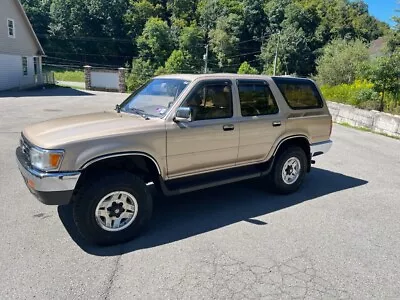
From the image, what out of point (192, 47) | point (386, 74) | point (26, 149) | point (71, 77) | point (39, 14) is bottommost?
point (26, 149)

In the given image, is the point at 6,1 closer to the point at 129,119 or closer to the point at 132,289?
the point at 129,119

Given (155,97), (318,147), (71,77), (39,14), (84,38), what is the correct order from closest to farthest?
(155,97)
(318,147)
(71,77)
(39,14)
(84,38)

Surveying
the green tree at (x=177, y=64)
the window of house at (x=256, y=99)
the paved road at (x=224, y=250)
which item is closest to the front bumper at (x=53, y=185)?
the paved road at (x=224, y=250)

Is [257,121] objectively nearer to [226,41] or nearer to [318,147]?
[318,147]

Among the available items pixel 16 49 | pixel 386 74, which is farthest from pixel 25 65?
pixel 386 74

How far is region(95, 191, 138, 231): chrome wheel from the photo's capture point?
3.46 metres

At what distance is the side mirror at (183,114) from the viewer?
366 cm

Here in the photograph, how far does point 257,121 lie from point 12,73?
25.0 m

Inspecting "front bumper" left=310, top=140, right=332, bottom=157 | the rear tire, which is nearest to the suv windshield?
the rear tire

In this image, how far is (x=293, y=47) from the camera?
6194cm

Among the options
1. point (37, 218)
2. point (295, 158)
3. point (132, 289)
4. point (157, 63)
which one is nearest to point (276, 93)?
point (295, 158)

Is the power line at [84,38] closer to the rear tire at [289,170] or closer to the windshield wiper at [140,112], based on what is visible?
the windshield wiper at [140,112]

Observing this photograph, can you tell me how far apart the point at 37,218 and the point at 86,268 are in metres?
1.46

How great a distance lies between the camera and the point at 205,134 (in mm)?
4051
